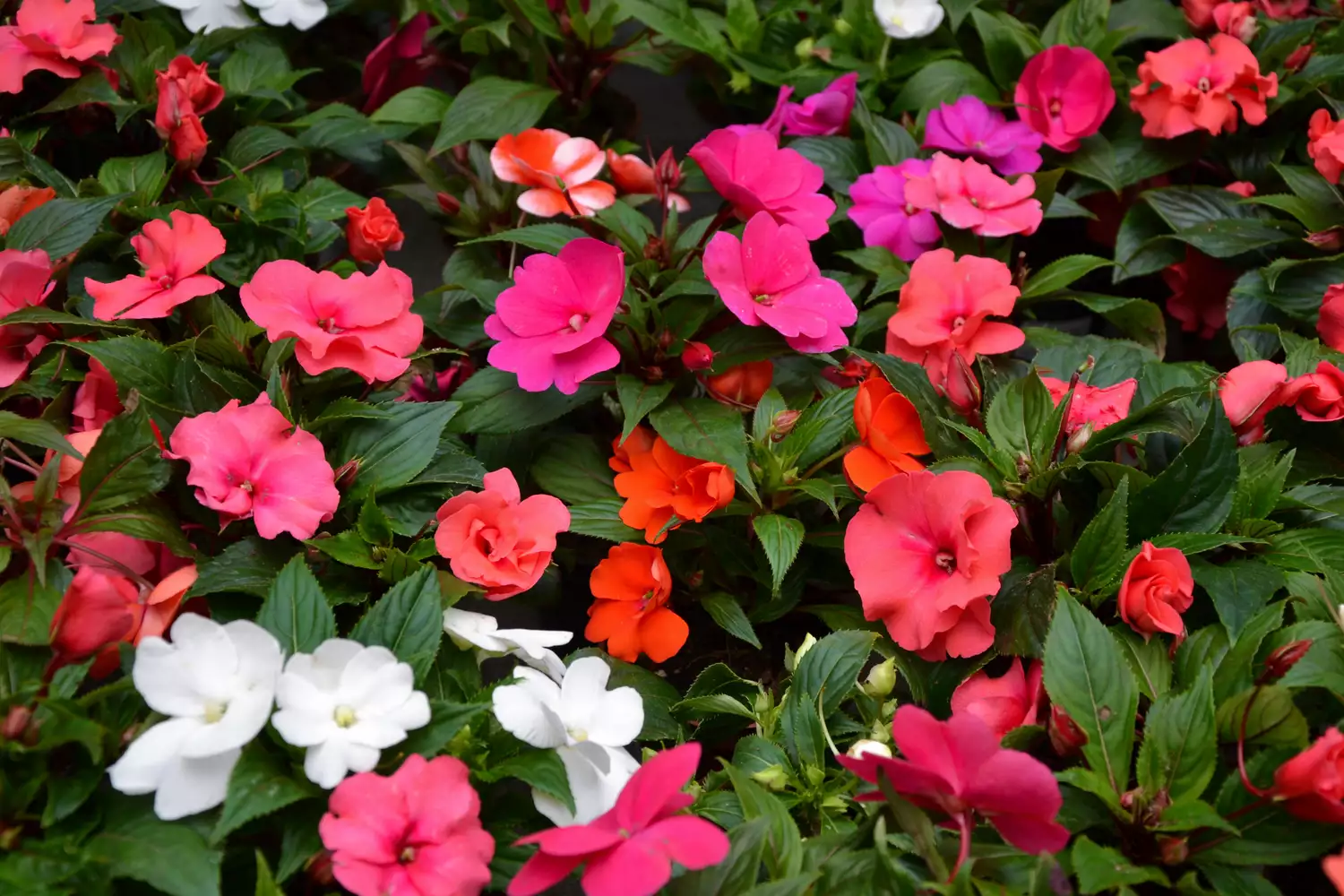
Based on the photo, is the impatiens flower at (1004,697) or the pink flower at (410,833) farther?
the impatiens flower at (1004,697)

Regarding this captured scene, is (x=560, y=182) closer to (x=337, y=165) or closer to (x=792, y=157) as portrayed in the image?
(x=792, y=157)

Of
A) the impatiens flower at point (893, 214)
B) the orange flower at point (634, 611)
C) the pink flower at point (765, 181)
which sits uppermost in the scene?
the pink flower at point (765, 181)

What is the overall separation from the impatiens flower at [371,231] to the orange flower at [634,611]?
1.88 ft

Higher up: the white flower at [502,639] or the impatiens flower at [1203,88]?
the impatiens flower at [1203,88]

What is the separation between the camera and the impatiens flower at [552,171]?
1.66 meters

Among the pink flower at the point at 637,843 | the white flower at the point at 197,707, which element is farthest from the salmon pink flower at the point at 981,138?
the white flower at the point at 197,707

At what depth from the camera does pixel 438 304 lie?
1.68m

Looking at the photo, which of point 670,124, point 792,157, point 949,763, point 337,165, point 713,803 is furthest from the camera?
point 670,124

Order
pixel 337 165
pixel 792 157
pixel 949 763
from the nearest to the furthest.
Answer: pixel 949 763, pixel 792 157, pixel 337 165

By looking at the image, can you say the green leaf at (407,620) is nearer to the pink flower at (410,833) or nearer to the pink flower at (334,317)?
the pink flower at (410,833)

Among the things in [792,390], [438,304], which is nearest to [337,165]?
[438,304]

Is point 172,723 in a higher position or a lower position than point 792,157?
lower

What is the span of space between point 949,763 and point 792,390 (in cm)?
79

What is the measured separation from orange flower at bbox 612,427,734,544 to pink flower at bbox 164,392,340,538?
0.37 m
